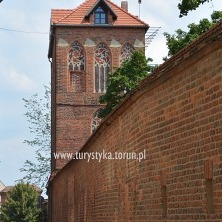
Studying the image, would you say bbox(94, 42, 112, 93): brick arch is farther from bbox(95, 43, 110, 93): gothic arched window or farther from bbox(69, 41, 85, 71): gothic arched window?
bbox(69, 41, 85, 71): gothic arched window

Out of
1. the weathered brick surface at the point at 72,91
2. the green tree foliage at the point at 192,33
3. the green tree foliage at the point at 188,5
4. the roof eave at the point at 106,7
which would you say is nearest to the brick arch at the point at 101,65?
the weathered brick surface at the point at 72,91

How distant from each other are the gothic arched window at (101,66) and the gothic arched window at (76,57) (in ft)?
2.63

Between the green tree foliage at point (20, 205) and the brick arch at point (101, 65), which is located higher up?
the brick arch at point (101, 65)

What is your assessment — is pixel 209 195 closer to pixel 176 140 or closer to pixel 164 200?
pixel 176 140

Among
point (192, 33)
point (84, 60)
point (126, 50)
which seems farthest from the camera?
point (126, 50)

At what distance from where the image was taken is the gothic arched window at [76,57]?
1463 inches

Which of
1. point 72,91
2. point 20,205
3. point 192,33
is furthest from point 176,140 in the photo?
point 20,205

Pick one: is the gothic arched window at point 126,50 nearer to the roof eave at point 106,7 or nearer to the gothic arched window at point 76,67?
the roof eave at point 106,7

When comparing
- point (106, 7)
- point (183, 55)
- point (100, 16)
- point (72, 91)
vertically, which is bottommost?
point (183, 55)

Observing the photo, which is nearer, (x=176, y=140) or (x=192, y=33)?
(x=176, y=140)

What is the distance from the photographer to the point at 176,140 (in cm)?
748

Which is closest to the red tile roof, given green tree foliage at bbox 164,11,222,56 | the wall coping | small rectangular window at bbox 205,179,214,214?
green tree foliage at bbox 164,11,222,56

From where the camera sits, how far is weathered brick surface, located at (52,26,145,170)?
36.4m

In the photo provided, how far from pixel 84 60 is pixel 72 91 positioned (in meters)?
1.84
